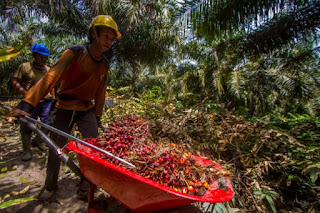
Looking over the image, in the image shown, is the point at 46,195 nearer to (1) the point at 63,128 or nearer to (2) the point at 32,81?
(1) the point at 63,128

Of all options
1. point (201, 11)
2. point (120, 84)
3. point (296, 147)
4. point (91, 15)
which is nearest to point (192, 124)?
point (296, 147)

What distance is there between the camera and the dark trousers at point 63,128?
208 centimetres

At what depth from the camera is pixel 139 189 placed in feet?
4.19

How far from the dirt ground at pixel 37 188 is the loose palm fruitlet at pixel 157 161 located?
0.78 ft

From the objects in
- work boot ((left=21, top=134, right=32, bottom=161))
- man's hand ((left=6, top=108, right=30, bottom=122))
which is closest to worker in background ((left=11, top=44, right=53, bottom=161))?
work boot ((left=21, top=134, right=32, bottom=161))

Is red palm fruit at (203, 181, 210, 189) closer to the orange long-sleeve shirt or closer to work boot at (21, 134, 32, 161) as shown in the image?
the orange long-sleeve shirt

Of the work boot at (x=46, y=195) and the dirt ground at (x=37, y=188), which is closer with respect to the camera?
the dirt ground at (x=37, y=188)

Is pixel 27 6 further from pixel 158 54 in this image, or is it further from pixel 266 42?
pixel 266 42

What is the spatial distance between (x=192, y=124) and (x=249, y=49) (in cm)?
300

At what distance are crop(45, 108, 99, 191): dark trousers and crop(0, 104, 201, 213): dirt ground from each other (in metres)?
0.22

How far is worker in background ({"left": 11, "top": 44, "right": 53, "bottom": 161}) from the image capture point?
9.93 ft

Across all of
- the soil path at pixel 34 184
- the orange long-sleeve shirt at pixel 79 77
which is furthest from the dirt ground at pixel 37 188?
the orange long-sleeve shirt at pixel 79 77

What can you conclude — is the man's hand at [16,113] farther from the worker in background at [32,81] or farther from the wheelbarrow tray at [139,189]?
the worker in background at [32,81]

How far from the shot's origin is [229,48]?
16.1 feet
